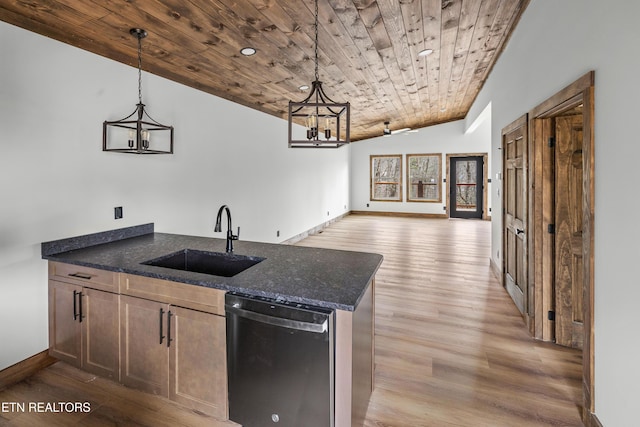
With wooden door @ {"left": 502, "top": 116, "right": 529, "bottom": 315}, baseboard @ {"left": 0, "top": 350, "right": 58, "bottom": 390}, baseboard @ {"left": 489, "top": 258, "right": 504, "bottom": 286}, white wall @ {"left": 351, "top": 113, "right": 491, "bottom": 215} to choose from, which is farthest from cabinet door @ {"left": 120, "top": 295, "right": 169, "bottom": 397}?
white wall @ {"left": 351, "top": 113, "right": 491, "bottom": 215}

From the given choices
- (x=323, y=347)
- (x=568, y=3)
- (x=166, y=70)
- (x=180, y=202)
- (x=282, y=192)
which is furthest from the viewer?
(x=282, y=192)

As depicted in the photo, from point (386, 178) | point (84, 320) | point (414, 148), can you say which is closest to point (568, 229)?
point (84, 320)

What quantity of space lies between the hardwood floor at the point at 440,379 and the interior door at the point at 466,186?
657 centimetres

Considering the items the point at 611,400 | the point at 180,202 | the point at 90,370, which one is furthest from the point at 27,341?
the point at 611,400

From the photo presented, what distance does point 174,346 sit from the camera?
1.89 metres

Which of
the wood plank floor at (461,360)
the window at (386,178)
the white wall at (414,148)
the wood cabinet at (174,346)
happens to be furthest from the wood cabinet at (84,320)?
the window at (386,178)

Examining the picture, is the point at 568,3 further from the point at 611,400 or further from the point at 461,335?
the point at 461,335

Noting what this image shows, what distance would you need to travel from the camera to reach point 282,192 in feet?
19.8

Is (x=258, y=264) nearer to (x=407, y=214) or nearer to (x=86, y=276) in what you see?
(x=86, y=276)

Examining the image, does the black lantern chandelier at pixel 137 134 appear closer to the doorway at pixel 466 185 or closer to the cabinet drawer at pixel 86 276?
the cabinet drawer at pixel 86 276

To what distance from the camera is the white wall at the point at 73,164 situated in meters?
2.19

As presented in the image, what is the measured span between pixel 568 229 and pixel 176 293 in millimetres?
2955

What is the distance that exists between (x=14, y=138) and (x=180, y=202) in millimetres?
1579

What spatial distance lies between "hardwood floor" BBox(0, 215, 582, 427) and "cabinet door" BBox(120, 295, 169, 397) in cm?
16
